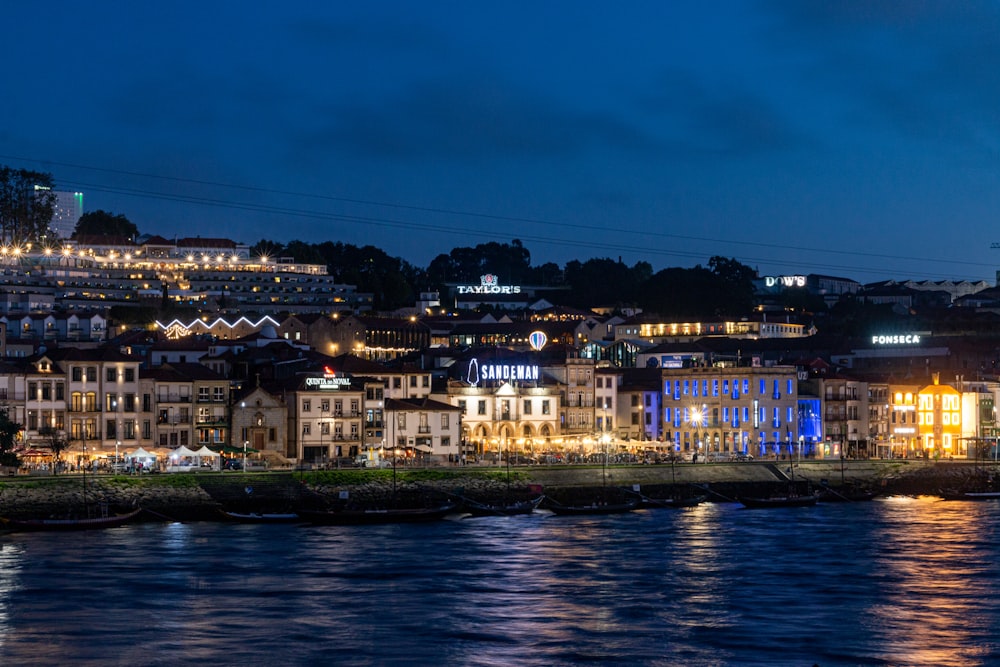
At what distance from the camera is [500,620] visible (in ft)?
173

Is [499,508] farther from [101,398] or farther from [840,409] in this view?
[840,409]

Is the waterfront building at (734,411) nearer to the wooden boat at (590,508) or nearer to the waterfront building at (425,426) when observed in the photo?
the waterfront building at (425,426)

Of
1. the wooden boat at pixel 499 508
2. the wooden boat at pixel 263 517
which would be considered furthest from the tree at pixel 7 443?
the wooden boat at pixel 499 508

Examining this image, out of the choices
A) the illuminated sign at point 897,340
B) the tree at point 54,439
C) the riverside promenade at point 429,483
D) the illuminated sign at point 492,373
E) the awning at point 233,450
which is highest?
the illuminated sign at point 897,340

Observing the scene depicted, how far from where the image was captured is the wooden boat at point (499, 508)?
83.4m

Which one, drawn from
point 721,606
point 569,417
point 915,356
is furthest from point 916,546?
point 915,356

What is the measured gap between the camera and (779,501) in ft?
298

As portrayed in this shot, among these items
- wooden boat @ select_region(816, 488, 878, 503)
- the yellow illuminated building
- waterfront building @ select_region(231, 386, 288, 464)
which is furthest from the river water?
the yellow illuminated building

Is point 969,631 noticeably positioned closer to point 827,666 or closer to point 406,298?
point 827,666

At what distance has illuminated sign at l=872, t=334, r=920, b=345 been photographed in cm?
14125

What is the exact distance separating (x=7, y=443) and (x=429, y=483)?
19524mm

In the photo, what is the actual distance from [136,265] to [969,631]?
473 ft

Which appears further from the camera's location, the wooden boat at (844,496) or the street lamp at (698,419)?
the street lamp at (698,419)

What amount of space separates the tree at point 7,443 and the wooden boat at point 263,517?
10653mm
